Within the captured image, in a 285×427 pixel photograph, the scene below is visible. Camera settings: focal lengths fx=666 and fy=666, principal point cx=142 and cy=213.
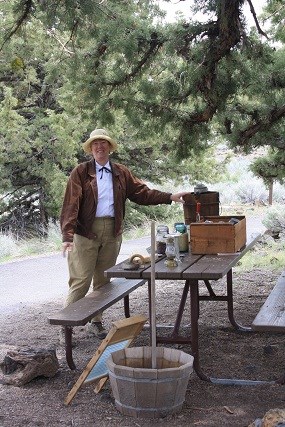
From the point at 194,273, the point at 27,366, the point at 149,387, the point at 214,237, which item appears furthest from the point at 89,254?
the point at 149,387

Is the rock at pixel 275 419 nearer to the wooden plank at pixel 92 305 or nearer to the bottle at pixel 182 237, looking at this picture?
the wooden plank at pixel 92 305

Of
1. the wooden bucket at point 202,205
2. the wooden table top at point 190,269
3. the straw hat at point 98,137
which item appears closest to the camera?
the wooden table top at point 190,269

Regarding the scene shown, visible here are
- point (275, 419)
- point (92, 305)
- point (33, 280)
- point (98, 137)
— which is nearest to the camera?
point (275, 419)

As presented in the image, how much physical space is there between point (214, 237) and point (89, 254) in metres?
1.18

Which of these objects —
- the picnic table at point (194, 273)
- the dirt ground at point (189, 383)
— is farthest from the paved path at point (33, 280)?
the picnic table at point (194, 273)

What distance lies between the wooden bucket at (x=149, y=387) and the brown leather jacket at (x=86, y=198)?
1.58 metres

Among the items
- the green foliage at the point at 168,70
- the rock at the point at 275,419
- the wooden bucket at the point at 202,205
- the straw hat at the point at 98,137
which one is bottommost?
the rock at the point at 275,419

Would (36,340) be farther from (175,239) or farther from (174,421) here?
(174,421)

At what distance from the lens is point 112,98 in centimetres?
652

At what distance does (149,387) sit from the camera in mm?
3730

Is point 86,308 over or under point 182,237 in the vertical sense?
under

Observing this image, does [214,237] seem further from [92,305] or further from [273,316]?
[92,305]

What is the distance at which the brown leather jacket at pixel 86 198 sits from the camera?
530 centimetres

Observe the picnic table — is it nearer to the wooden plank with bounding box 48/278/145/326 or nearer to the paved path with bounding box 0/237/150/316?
the wooden plank with bounding box 48/278/145/326
